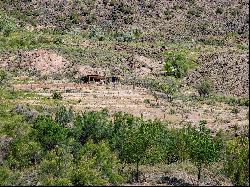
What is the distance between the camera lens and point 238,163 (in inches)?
1564

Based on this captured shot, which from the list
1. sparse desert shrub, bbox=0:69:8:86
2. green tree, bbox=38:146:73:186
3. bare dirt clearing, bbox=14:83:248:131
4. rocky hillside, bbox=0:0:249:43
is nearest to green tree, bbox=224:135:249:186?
green tree, bbox=38:146:73:186

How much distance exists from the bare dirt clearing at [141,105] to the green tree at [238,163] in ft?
64.0

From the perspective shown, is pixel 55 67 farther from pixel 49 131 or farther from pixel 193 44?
pixel 49 131

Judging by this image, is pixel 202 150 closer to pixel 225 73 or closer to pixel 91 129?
pixel 91 129

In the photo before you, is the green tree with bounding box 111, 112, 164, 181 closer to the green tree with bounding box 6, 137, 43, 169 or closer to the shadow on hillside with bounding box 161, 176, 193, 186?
the shadow on hillside with bounding box 161, 176, 193, 186

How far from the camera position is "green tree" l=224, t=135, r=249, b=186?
39.2 m

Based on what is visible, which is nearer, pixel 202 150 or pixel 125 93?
pixel 202 150

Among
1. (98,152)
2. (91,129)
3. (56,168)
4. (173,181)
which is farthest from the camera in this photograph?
(91,129)

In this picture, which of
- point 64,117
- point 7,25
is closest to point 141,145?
point 64,117

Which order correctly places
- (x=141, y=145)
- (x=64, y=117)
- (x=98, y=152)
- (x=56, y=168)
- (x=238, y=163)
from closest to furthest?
1. (x=56, y=168)
2. (x=238, y=163)
3. (x=98, y=152)
4. (x=141, y=145)
5. (x=64, y=117)

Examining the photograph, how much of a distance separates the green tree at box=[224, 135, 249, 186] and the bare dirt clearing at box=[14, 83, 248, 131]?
64.0 feet

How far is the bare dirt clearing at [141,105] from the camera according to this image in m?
64.8

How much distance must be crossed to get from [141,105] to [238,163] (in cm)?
3052

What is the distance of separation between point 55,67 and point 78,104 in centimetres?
1643
